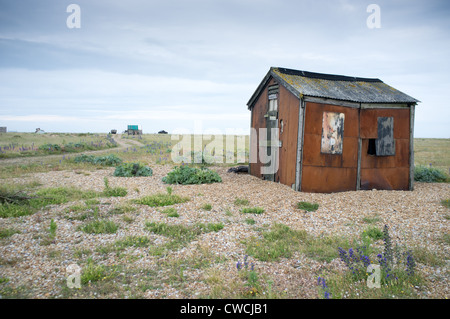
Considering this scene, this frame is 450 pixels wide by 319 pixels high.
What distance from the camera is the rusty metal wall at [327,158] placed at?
1174cm

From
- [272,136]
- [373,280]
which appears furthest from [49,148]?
[373,280]

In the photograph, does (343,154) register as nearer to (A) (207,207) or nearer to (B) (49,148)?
(A) (207,207)

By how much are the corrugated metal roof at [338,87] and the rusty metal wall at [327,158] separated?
0.61 metres

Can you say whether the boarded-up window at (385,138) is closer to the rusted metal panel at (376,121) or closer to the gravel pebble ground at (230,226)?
the rusted metal panel at (376,121)

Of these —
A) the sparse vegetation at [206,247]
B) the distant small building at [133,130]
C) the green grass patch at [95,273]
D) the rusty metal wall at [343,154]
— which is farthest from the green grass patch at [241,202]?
the distant small building at [133,130]

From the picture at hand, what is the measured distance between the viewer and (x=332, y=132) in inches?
475

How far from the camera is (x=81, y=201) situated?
996cm

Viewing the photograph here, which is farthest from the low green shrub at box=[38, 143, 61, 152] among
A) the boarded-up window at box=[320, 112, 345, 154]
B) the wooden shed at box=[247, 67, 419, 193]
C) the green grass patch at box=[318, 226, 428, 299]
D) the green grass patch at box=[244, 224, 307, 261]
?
the green grass patch at box=[318, 226, 428, 299]

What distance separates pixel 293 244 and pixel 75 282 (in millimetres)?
4719

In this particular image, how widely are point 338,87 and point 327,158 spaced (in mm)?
3812

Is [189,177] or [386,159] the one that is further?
[189,177]

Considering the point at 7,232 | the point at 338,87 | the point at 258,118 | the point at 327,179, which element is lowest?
the point at 7,232

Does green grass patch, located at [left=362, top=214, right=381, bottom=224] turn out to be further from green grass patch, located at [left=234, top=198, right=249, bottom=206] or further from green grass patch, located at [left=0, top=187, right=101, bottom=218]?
green grass patch, located at [left=0, top=187, right=101, bottom=218]

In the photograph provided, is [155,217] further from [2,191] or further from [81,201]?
[2,191]
